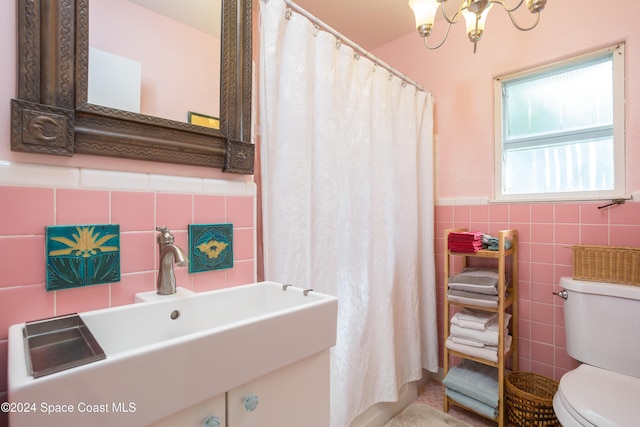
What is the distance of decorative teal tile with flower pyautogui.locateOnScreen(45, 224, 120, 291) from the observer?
701 mm

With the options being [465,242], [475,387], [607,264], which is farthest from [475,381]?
[607,264]

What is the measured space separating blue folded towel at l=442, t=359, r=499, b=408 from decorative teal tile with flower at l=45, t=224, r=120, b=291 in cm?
171

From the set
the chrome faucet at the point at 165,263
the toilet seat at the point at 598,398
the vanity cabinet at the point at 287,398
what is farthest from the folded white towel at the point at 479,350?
the chrome faucet at the point at 165,263

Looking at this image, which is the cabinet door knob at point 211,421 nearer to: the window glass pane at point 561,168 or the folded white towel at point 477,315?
the folded white towel at point 477,315

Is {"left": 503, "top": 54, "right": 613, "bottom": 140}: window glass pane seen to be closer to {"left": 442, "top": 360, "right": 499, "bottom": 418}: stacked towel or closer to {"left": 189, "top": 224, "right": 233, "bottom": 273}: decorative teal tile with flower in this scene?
{"left": 442, "top": 360, "right": 499, "bottom": 418}: stacked towel

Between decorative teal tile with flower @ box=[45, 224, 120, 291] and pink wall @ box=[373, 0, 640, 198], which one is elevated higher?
pink wall @ box=[373, 0, 640, 198]

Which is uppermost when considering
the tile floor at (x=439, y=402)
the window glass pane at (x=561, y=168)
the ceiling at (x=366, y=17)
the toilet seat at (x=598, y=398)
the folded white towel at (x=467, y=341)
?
the ceiling at (x=366, y=17)

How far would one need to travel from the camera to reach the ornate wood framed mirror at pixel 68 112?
67 centimetres

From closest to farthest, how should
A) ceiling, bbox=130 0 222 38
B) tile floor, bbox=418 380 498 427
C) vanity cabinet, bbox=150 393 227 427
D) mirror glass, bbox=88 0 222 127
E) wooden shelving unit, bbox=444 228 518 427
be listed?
vanity cabinet, bbox=150 393 227 427, mirror glass, bbox=88 0 222 127, ceiling, bbox=130 0 222 38, wooden shelving unit, bbox=444 228 518 427, tile floor, bbox=418 380 498 427

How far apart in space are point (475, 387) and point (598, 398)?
599 mm

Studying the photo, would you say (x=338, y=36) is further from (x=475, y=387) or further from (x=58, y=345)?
(x=475, y=387)

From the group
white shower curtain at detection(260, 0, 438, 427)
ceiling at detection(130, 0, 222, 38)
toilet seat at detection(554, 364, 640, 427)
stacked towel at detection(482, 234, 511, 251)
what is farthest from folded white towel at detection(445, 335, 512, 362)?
ceiling at detection(130, 0, 222, 38)

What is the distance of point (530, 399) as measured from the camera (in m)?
1.37

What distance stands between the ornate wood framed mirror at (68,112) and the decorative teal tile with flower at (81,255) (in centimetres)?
19
